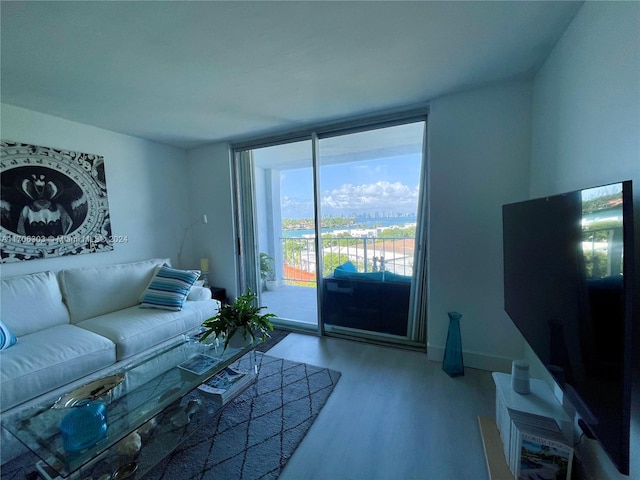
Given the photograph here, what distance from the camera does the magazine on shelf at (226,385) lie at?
157 cm

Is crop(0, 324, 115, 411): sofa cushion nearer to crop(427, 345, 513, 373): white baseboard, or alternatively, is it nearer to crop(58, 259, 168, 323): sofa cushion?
crop(58, 259, 168, 323): sofa cushion

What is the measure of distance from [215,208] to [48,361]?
2.08m

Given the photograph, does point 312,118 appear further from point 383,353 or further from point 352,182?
point 383,353

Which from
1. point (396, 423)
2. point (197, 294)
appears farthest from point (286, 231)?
point (396, 423)

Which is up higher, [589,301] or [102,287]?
[589,301]

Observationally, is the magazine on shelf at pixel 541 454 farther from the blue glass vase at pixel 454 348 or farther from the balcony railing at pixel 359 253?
the balcony railing at pixel 359 253

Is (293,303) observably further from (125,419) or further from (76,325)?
(125,419)

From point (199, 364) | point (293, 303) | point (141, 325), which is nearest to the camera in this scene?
point (199, 364)

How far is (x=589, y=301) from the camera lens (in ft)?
2.47

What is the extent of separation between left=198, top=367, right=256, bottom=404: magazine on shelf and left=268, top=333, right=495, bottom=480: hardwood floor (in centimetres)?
52

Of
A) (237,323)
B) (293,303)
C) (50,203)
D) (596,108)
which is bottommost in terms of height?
(293,303)

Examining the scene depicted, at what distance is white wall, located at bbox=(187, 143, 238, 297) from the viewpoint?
316 cm

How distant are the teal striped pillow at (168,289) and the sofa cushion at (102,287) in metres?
0.17

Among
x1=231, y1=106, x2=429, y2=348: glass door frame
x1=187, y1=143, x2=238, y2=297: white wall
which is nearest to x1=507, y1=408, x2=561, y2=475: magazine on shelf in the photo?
x1=231, y1=106, x2=429, y2=348: glass door frame
